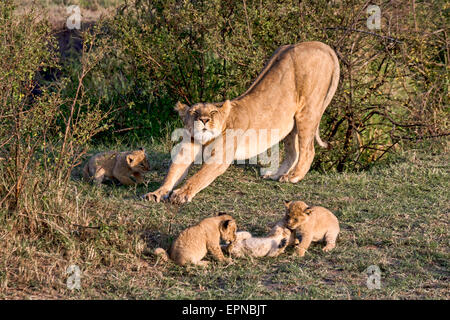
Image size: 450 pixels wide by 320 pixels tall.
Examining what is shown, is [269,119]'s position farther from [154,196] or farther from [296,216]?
[296,216]

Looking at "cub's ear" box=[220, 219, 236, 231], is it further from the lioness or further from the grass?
the lioness

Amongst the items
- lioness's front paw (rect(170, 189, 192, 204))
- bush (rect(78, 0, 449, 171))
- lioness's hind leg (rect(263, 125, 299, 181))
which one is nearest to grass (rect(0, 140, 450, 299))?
lioness's front paw (rect(170, 189, 192, 204))

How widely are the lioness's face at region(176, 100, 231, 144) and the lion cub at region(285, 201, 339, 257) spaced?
5.34 ft

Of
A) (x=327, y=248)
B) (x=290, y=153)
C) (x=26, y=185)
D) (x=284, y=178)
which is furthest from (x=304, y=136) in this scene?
(x=26, y=185)

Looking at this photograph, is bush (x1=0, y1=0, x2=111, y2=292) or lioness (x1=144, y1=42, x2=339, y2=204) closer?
bush (x1=0, y1=0, x2=111, y2=292)

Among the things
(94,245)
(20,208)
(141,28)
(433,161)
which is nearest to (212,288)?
(94,245)

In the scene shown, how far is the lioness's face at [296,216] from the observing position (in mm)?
5395

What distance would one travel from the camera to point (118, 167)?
7.08m

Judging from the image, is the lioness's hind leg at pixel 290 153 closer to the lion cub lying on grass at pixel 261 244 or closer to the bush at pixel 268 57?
the bush at pixel 268 57

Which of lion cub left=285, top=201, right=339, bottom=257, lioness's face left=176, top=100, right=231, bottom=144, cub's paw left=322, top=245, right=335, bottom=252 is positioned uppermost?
lioness's face left=176, top=100, right=231, bottom=144

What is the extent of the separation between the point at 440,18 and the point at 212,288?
25.2ft

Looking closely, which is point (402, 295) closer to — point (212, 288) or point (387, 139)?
point (212, 288)

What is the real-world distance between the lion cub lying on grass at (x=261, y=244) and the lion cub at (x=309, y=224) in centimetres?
10

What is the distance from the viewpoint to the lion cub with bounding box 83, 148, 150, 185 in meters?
7.05
